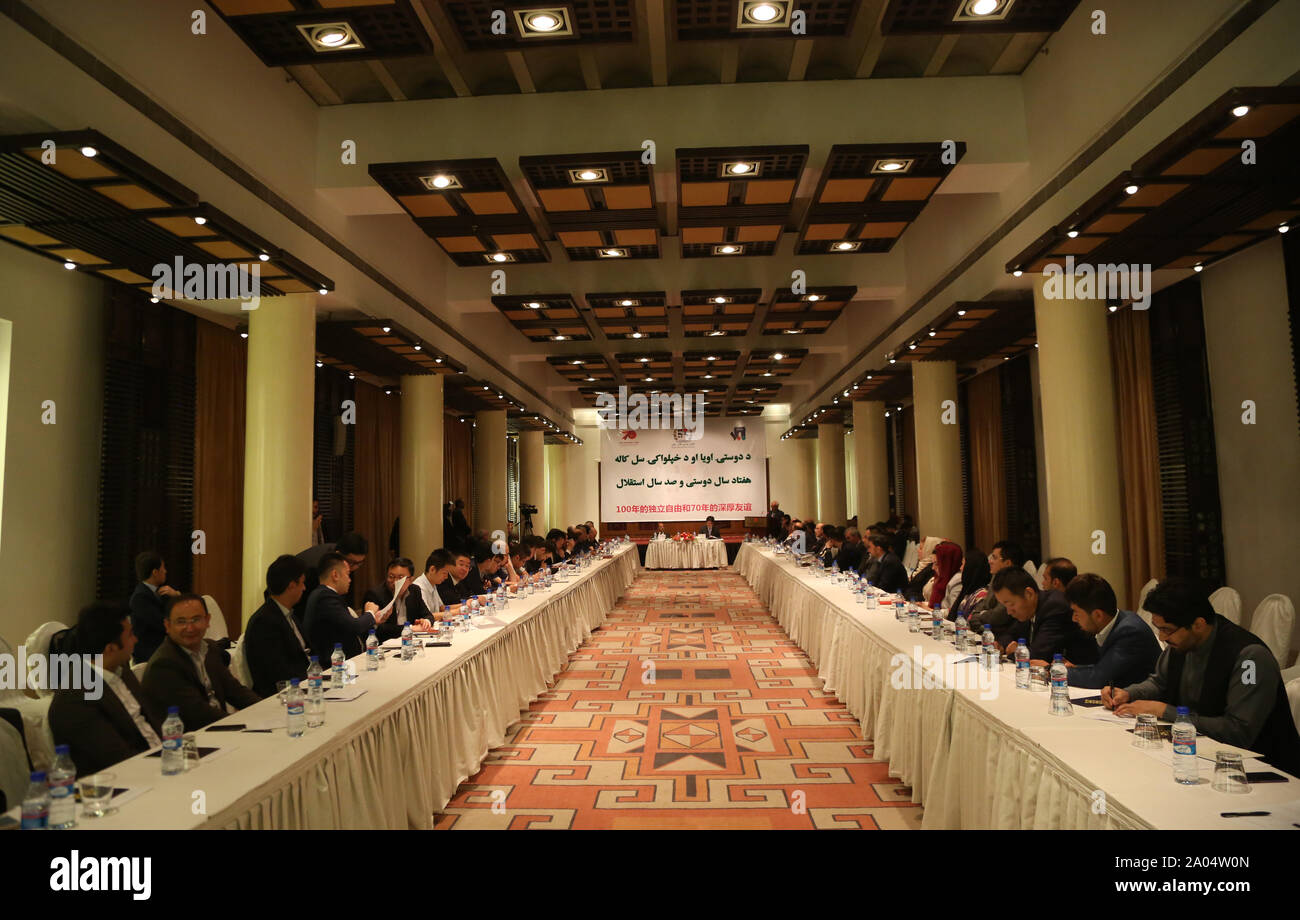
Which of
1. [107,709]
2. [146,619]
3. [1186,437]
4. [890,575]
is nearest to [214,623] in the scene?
[146,619]

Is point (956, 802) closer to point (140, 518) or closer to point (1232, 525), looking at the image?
point (1232, 525)

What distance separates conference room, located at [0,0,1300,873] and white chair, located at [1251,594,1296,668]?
2cm

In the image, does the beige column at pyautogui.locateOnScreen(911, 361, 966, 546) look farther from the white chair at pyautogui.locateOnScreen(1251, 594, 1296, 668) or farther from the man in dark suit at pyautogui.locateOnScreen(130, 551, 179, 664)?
the man in dark suit at pyautogui.locateOnScreen(130, 551, 179, 664)

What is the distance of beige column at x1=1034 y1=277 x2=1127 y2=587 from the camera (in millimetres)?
5582

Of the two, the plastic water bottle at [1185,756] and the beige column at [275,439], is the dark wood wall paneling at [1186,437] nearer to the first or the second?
the plastic water bottle at [1185,756]

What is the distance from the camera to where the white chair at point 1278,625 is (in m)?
4.36

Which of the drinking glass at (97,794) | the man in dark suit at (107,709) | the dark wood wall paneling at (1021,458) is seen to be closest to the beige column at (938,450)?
the dark wood wall paneling at (1021,458)

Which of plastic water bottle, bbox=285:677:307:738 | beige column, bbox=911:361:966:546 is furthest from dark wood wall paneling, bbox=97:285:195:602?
beige column, bbox=911:361:966:546

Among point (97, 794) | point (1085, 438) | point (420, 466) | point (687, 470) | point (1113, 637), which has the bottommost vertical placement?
point (97, 794)

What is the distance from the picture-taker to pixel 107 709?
267 centimetres

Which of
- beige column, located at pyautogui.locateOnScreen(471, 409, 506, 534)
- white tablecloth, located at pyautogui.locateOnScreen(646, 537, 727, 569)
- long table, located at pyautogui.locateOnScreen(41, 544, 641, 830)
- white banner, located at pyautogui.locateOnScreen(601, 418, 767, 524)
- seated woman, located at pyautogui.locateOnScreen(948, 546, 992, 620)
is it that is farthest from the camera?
white banner, located at pyautogui.locateOnScreen(601, 418, 767, 524)

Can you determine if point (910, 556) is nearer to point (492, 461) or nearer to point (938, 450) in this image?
point (938, 450)

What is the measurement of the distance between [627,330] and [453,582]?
4.77 m

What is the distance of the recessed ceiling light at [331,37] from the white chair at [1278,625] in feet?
20.5
